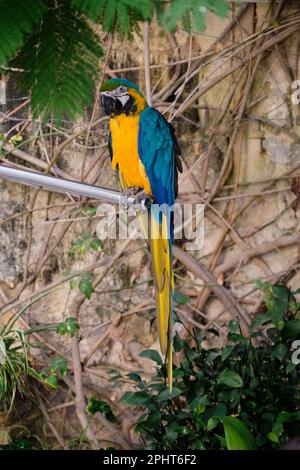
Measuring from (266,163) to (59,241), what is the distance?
0.73 m

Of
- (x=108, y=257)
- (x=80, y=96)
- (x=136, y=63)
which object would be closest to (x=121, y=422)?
(x=108, y=257)

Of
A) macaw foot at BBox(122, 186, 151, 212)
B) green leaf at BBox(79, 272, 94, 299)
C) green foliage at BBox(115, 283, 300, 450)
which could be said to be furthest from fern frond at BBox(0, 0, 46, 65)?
green leaf at BBox(79, 272, 94, 299)

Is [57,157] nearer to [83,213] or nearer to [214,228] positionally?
[83,213]

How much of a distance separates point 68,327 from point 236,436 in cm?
70

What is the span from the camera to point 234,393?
1957 millimetres

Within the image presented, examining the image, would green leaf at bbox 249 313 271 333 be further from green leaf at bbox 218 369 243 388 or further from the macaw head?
the macaw head

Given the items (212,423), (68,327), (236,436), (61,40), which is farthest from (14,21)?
(68,327)

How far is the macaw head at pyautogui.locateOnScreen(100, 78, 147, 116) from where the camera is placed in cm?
143

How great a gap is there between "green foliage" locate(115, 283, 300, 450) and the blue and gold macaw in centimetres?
49

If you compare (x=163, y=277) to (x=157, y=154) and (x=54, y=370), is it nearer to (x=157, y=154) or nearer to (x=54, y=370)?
(x=157, y=154)

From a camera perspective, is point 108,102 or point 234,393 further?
point 234,393

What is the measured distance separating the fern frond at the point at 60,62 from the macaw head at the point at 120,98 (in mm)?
707

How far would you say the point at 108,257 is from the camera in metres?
2.39

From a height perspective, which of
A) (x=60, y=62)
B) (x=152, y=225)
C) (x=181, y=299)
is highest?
(x=60, y=62)
